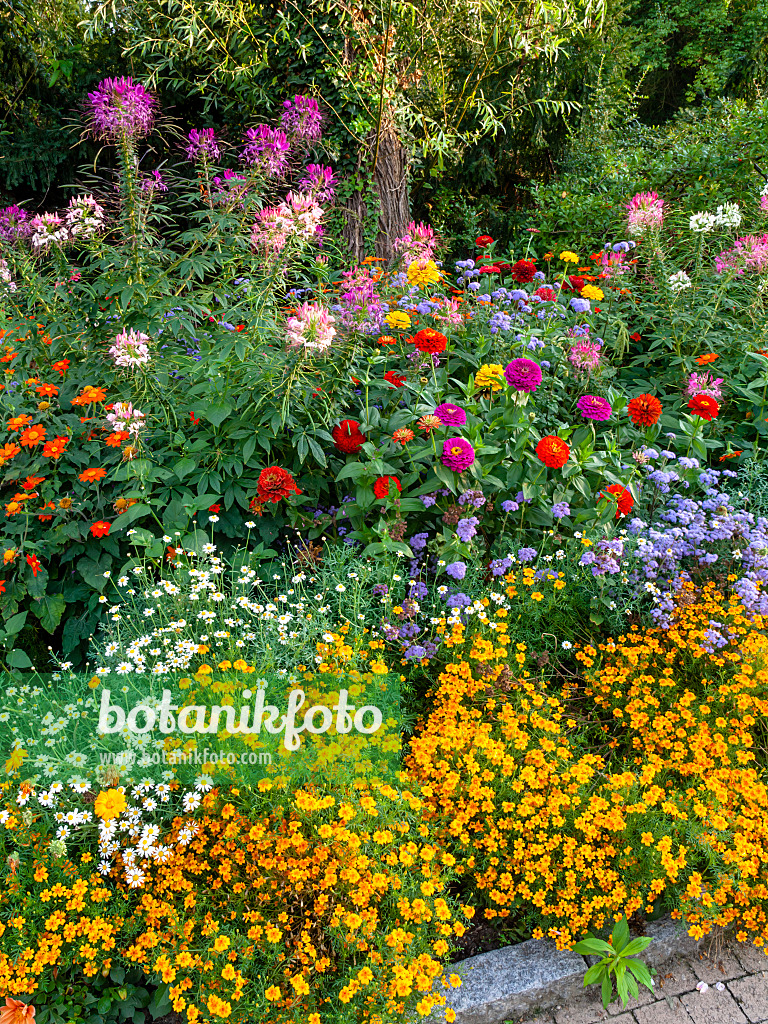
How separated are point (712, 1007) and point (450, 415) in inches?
81.1

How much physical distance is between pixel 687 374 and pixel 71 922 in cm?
364

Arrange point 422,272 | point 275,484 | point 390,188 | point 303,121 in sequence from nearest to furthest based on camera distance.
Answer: point 275,484
point 422,272
point 303,121
point 390,188

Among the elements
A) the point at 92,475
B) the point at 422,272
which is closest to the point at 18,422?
the point at 92,475

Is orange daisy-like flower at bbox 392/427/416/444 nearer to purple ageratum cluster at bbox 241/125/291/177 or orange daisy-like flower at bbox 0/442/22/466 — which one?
purple ageratum cluster at bbox 241/125/291/177

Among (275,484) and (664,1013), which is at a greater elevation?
(275,484)

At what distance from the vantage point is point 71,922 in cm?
186

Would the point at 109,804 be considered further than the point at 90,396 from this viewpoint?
No

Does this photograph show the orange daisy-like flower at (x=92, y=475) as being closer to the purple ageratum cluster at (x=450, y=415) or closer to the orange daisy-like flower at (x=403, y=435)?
the orange daisy-like flower at (x=403, y=435)

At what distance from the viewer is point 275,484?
274 centimetres

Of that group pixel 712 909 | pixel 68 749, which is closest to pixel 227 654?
pixel 68 749

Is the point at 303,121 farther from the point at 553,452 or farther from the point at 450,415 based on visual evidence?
the point at 553,452

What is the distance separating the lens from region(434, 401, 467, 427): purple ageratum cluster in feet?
9.53

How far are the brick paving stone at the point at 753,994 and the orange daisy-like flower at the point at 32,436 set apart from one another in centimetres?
296

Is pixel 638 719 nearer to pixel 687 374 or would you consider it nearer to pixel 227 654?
pixel 227 654
